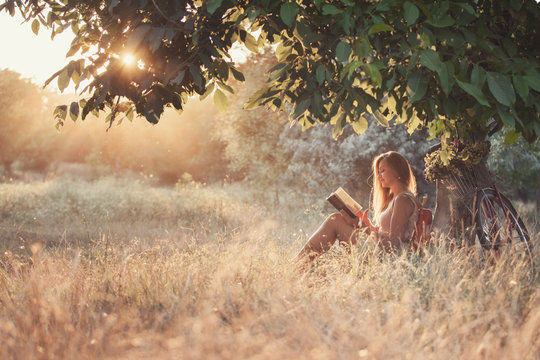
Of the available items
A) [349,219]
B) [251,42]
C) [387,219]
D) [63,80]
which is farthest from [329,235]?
[63,80]

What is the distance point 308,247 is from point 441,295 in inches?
64.7

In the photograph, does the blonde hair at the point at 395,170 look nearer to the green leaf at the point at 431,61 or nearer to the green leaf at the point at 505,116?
the green leaf at the point at 505,116

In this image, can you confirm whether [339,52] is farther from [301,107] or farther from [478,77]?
[478,77]

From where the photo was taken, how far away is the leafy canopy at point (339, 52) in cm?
248

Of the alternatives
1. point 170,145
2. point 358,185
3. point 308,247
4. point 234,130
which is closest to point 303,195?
point 358,185

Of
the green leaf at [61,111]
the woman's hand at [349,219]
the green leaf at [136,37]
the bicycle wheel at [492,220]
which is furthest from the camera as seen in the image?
the woman's hand at [349,219]

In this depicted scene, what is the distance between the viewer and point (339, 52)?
95.7 inches

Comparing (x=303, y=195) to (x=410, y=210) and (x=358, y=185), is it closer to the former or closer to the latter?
(x=358, y=185)

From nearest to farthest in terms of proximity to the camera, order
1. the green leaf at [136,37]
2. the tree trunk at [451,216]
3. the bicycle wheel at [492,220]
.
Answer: the green leaf at [136,37] < the bicycle wheel at [492,220] < the tree trunk at [451,216]

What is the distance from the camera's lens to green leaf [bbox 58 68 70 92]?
2814 mm

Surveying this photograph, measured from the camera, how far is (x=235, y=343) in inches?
97.1

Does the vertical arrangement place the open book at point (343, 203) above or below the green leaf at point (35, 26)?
below

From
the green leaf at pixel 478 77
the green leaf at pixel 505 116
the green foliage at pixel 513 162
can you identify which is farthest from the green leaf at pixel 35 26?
the green foliage at pixel 513 162

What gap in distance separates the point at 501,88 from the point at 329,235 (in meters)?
2.45
